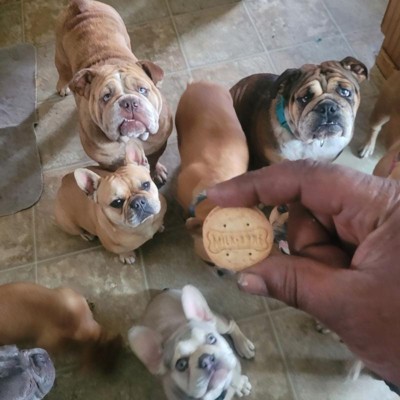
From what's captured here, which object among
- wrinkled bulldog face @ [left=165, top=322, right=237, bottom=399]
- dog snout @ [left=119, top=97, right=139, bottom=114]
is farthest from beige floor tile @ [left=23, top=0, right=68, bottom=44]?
wrinkled bulldog face @ [left=165, top=322, right=237, bottom=399]

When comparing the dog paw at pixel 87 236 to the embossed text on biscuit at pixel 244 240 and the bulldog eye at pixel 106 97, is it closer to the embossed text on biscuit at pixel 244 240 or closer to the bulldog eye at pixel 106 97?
the bulldog eye at pixel 106 97

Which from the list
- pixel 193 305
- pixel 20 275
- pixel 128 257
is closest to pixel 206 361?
pixel 193 305

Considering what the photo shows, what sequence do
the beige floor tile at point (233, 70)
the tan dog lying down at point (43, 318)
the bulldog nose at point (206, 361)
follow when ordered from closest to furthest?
the bulldog nose at point (206, 361) → the tan dog lying down at point (43, 318) → the beige floor tile at point (233, 70)

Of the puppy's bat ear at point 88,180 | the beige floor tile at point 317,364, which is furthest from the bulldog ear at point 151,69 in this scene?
the beige floor tile at point 317,364

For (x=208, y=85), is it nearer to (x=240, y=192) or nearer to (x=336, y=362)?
(x=240, y=192)

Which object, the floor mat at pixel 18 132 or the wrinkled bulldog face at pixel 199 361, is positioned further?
the floor mat at pixel 18 132

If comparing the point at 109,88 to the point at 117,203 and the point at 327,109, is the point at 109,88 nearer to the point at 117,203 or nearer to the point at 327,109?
the point at 117,203
